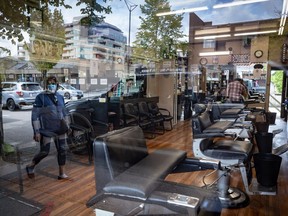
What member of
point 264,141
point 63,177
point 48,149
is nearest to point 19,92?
point 48,149

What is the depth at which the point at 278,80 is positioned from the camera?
741cm

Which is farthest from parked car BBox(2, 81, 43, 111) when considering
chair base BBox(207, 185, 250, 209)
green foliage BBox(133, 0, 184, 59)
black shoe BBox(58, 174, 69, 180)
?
green foliage BBox(133, 0, 184, 59)

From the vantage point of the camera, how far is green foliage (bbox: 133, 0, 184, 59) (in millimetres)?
4816

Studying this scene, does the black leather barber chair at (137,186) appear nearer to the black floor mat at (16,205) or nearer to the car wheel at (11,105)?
the black floor mat at (16,205)

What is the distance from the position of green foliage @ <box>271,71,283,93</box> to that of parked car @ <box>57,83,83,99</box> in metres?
6.20

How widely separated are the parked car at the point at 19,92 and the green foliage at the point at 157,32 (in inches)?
107

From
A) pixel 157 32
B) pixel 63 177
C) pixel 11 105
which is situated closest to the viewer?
pixel 63 177

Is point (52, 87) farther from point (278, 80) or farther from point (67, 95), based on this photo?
point (278, 80)

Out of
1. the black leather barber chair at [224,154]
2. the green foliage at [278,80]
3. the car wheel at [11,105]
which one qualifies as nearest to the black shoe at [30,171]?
the car wheel at [11,105]

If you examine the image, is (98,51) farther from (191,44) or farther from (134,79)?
(191,44)

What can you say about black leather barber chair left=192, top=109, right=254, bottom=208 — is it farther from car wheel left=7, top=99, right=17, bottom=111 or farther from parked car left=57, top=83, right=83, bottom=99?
car wheel left=7, top=99, right=17, bottom=111

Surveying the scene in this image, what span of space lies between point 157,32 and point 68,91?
2736 mm

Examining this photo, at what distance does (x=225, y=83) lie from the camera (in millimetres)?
6340

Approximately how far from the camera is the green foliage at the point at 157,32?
4.82m
